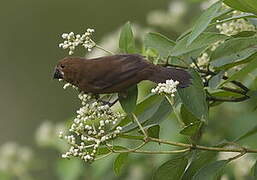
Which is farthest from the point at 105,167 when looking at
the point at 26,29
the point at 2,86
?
the point at 26,29

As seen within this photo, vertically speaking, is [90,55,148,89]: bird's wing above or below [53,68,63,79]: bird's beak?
below

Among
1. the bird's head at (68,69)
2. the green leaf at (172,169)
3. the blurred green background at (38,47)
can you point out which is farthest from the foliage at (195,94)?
the blurred green background at (38,47)

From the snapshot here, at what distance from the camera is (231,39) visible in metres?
2.08

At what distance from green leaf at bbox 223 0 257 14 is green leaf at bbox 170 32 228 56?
10cm

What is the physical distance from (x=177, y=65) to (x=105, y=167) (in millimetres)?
1122

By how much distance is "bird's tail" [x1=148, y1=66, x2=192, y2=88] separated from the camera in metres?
2.08

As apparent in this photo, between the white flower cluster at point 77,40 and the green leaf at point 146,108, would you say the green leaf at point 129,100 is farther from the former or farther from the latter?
the white flower cluster at point 77,40

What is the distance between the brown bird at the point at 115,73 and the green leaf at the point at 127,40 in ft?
0.22

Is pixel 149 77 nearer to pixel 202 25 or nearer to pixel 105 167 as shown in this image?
pixel 202 25

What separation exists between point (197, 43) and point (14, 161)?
161cm

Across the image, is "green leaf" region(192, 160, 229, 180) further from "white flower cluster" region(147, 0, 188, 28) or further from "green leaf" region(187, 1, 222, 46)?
"white flower cluster" region(147, 0, 188, 28)

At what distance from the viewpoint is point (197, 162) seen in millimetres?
2166

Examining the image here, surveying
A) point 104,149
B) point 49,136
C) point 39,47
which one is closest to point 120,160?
point 104,149

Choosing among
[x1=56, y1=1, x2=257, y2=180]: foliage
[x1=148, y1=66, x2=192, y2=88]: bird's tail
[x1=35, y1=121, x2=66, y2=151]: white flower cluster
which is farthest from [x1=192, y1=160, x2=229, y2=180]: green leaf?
[x1=35, y1=121, x2=66, y2=151]: white flower cluster
